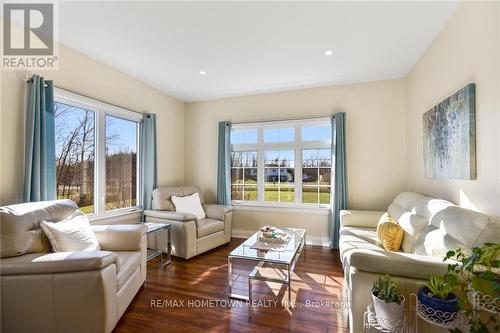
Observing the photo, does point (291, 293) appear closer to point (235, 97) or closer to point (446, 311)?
point (446, 311)

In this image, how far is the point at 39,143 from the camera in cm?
231

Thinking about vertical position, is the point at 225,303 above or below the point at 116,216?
below

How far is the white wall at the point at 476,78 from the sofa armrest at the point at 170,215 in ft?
9.80

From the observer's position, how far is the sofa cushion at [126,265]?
6.42 ft

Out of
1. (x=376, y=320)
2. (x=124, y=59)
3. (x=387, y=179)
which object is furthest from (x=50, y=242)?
(x=387, y=179)

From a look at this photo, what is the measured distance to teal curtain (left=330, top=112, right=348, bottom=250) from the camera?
370cm

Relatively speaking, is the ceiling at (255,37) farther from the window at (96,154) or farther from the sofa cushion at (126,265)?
the sofa cushion at (126,265)

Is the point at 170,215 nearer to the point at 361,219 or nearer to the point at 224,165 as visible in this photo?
the point at 224,165

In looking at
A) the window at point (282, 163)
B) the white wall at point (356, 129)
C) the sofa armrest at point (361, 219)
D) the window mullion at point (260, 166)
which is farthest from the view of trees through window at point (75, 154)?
the sofa armrest at point (361, 219)

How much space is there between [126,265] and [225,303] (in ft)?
3.18

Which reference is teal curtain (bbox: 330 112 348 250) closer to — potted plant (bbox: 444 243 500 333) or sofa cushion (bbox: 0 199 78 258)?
potted plant (bbox: 444 243 500 333)

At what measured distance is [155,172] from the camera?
12.9 feet

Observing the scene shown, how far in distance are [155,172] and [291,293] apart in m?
2.75

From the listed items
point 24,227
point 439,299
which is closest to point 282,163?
point 439,299
